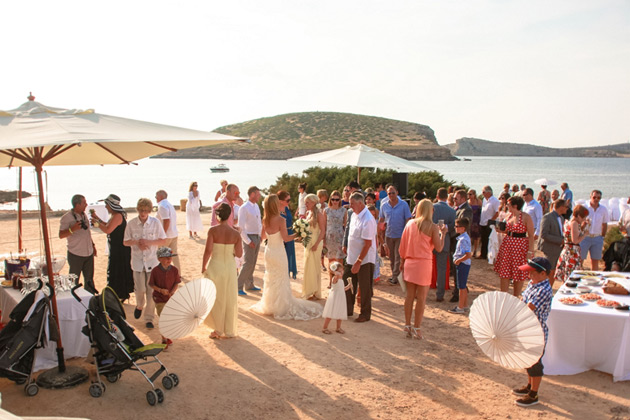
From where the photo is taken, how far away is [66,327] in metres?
5.85

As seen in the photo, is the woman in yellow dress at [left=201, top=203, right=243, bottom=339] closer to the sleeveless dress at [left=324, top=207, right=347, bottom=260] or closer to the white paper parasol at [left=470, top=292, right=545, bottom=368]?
the sleeveless dress at [left=324, top=207, right=347, bottom=260]

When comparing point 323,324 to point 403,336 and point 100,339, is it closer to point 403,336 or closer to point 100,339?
point 403,336

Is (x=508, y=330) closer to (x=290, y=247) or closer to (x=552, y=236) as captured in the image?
(x=552, y=236)

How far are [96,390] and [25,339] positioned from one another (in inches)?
35.7

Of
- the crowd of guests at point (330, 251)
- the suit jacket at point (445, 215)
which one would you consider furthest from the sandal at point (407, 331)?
the suit jacket at point (445, 215)

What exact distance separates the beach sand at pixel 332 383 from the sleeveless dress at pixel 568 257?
2.57 m

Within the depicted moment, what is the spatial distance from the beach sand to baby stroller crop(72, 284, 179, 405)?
0.14 metres

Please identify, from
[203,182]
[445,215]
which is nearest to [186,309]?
[445,215]

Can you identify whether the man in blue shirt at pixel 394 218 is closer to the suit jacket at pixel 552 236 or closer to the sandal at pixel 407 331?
the suit jacket at pixel 552 236

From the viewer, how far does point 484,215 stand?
12406mm

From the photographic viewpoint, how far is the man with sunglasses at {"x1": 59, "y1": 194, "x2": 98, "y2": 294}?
23.5ft

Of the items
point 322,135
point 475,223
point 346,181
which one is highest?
point 322,135

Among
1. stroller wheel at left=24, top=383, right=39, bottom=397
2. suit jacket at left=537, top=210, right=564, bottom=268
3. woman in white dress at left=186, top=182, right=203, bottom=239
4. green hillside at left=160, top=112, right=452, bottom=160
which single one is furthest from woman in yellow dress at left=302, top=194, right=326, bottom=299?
green hillside at left=160, top=112, right=452, bottom=160

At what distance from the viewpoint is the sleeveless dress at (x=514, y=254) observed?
7.63 metres
